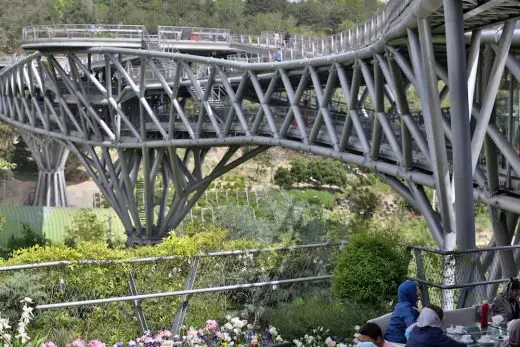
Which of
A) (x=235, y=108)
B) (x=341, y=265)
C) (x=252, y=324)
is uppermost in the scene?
(x=235, y=108)

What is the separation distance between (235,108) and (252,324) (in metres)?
22.9

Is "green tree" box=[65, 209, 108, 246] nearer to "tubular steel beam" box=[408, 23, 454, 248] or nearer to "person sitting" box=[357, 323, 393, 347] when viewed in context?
"tubular steel beam" box=[408, 23, 454, 248]

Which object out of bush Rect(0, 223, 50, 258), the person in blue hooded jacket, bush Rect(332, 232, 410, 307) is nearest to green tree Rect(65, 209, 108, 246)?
bush Rect(0, 223, 50, 258)

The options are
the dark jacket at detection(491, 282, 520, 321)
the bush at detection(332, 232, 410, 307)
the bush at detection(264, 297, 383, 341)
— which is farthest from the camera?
the bush at detection(332, 232, 410, 307)

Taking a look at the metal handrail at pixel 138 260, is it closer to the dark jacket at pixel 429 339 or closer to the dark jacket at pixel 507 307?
the dark jacket at pixel 507 307

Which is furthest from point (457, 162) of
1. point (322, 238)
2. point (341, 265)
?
point (322, 238)

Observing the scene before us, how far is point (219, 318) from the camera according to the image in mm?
14852

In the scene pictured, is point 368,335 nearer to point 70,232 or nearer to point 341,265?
point 341,265

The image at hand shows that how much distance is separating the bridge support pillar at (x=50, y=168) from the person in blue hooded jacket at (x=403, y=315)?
56187 millimetres

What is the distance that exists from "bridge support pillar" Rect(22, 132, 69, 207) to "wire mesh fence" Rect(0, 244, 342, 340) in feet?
169

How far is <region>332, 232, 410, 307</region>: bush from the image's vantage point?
539 inches

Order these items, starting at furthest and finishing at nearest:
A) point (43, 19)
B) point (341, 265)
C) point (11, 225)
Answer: point (43, 19) → point (11, 225) → point (341, 265)

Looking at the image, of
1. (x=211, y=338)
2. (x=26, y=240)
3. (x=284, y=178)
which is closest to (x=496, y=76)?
(x=211, y=338)

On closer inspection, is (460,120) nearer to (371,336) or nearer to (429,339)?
(429,339)
